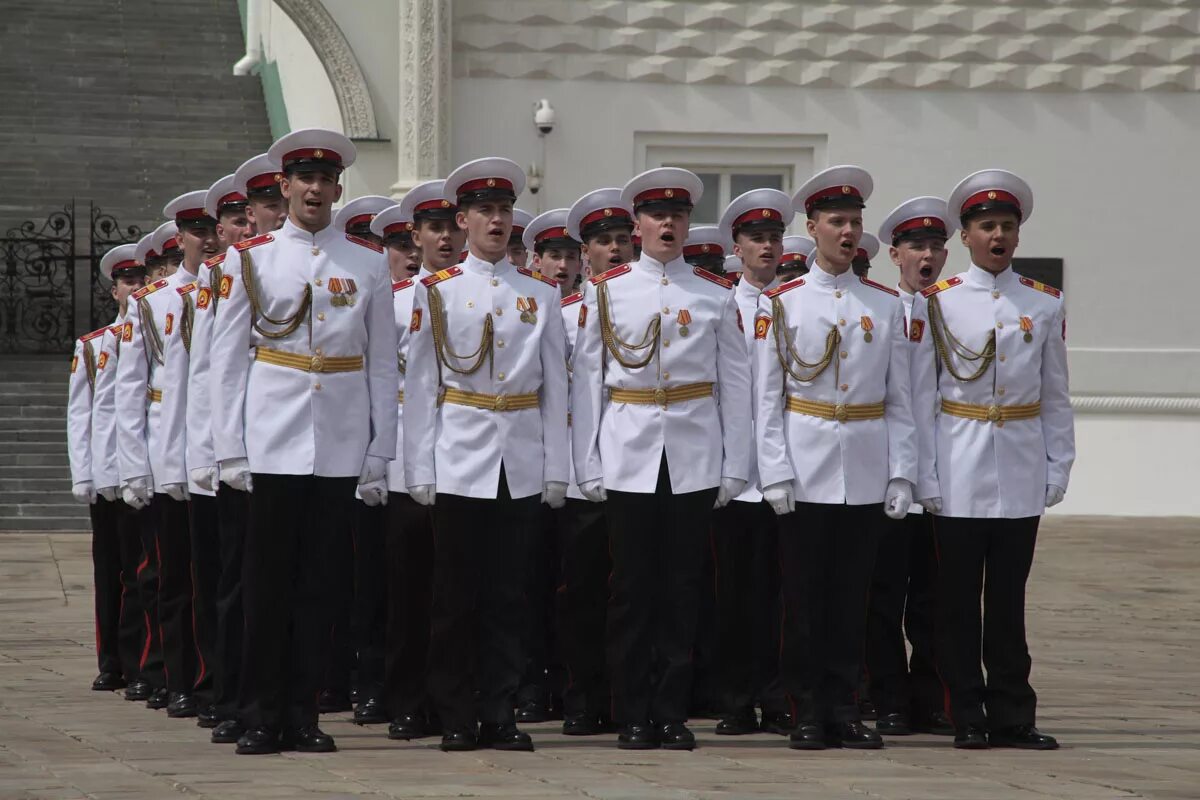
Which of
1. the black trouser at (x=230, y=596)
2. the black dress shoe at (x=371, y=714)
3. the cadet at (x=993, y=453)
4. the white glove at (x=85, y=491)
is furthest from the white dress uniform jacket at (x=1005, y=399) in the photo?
the white glove at (x=85, y=491)

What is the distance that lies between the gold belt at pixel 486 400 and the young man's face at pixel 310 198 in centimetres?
73

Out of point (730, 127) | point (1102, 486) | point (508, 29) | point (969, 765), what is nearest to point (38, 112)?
point (508, 29)

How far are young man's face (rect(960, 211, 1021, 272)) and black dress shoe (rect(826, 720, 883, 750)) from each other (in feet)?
5.69

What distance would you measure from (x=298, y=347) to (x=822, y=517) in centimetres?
190

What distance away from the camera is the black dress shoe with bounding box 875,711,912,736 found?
7543 millimetres

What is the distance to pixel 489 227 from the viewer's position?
23.7 ft

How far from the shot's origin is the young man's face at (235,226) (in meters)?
8.16

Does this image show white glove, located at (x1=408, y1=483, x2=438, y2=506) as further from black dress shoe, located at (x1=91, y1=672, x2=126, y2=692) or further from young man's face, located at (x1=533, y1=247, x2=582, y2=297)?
black dress shoe, located at (x1=91, y1=672, x2=126, y2=692)

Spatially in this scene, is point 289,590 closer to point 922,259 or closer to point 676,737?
point 676,737

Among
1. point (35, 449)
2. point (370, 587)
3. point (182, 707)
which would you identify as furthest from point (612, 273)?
point (35, 449)

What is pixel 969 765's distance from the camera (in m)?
6.67

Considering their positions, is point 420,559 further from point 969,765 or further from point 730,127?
point 730,127

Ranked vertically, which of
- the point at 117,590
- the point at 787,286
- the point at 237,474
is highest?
the point at 787,286

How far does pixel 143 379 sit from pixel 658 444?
265 centimetres
